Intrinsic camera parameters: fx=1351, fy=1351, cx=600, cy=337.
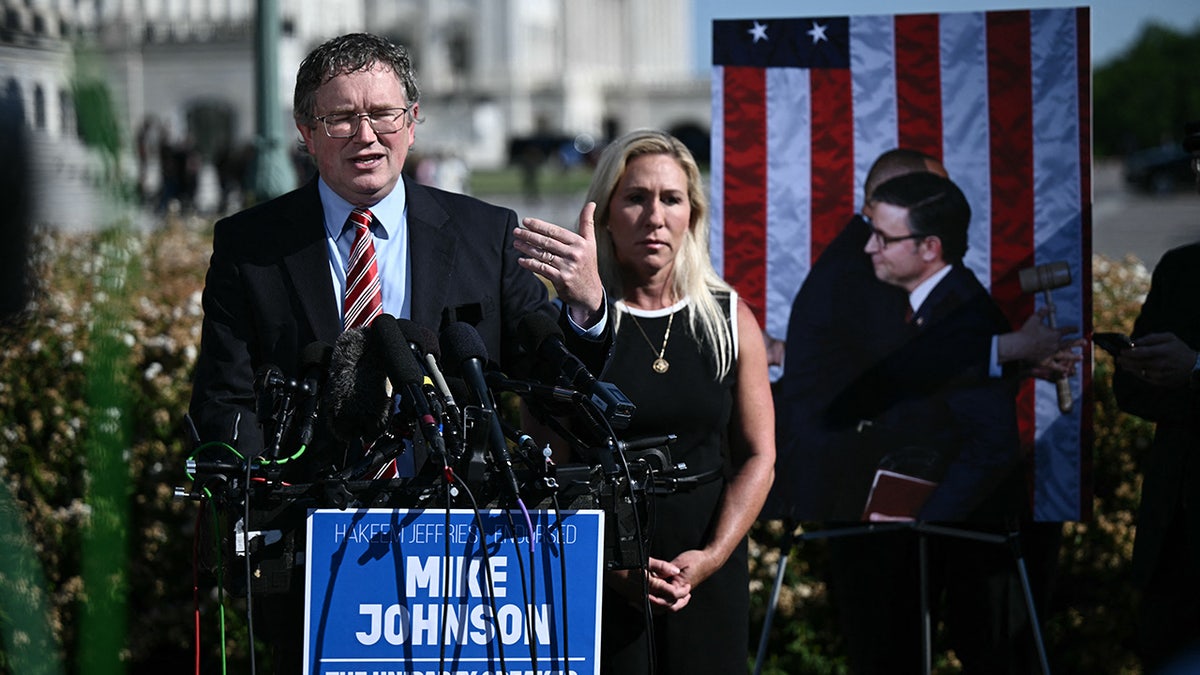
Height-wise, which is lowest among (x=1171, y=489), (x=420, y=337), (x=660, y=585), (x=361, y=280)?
(x=660, y=585)

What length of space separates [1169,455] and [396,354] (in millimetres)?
2564

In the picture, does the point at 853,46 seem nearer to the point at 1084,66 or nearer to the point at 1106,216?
the point at 1084,66

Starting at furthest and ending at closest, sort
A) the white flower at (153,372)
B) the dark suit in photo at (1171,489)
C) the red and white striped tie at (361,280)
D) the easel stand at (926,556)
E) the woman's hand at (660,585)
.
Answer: the white flower at (153,372) → the easel stand at (926,556) → the dark suit in photo at (1171,489) → the woman's hand at (660,585) → the red and white striped tie at (361,280)

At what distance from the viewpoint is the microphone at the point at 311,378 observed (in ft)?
7.93

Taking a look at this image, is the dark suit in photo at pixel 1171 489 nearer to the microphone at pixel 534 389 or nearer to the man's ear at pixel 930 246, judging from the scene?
the man's ear at pixel 930 246

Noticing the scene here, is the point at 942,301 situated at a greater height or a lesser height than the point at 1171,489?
greater

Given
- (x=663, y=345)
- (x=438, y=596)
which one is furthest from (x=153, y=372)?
(x=438, y=596)

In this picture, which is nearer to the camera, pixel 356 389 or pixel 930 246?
pixel 356 389

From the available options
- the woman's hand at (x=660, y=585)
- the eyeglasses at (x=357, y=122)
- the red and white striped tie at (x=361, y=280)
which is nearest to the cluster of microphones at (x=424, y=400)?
the red and white striped tie at (x=361, y=280)

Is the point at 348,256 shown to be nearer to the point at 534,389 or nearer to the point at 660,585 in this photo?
the point at 534,389

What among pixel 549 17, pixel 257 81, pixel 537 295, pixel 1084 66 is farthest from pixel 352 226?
pixel 549 17

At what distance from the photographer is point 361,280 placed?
9.91ft

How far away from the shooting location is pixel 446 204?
126 inches

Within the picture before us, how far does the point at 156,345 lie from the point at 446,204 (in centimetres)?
273
